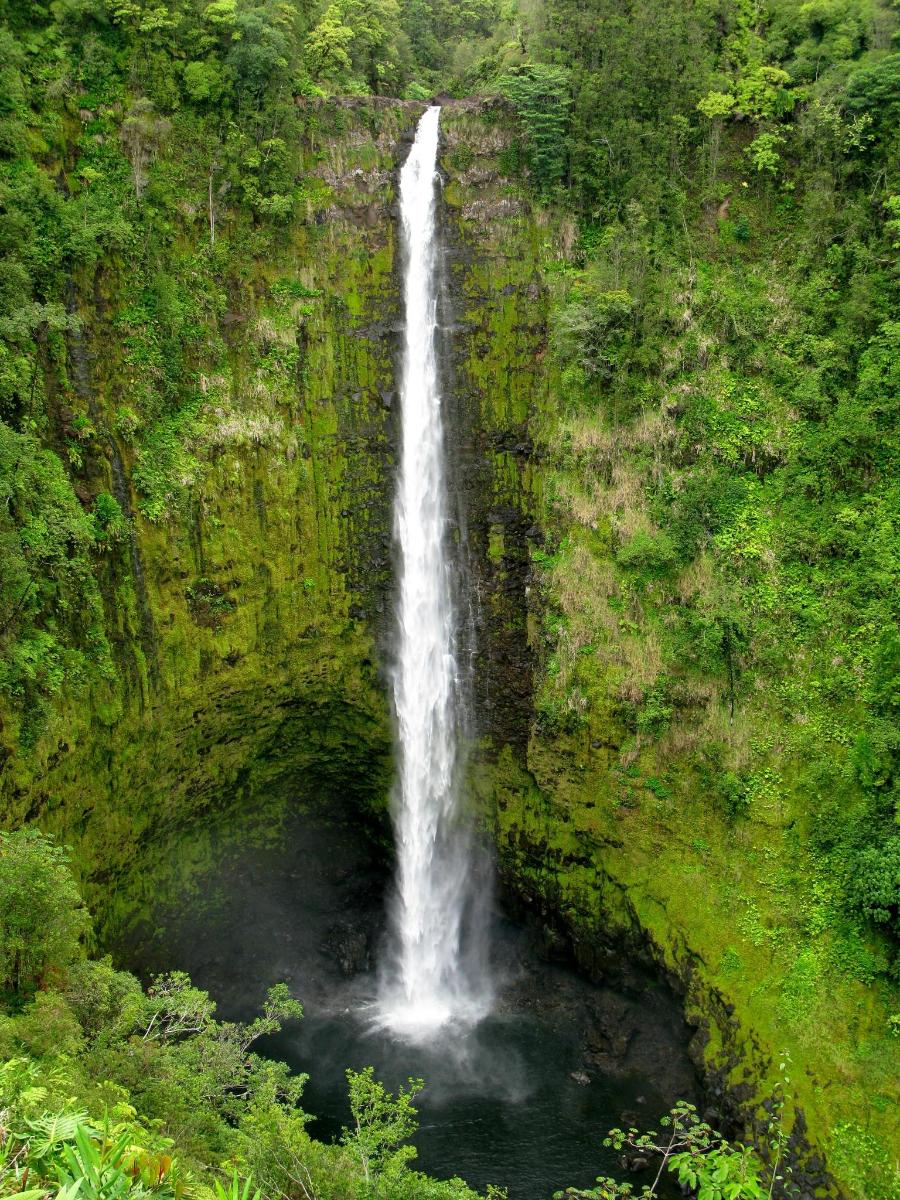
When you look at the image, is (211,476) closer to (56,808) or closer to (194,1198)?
(56,808)

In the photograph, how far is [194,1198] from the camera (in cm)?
551

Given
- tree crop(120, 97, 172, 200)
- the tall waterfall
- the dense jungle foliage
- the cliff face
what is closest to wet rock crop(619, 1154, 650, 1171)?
the dense jungle foliage

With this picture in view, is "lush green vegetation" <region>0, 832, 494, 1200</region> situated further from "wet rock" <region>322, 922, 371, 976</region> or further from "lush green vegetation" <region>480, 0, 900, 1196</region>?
"lush green vegetation" <region>480, 0, 900, 1196</region>

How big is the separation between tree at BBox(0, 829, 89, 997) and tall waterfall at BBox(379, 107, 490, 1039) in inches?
386

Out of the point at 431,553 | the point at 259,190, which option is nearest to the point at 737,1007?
the point at 431,553

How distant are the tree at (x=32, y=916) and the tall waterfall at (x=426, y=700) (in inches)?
386

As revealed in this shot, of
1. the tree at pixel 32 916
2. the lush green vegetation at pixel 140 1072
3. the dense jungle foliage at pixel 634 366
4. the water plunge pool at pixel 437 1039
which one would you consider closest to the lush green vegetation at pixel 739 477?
the dense jungle foliage at pixel 634 366

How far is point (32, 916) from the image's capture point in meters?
10.6

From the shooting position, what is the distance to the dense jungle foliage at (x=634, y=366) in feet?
48.0

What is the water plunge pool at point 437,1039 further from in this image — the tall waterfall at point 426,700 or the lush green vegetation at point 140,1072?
the lush green vegetation at point 140,1072

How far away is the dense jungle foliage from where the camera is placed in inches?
575

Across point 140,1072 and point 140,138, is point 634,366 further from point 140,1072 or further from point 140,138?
point 140,1072

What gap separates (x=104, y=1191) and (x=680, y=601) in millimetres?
14734

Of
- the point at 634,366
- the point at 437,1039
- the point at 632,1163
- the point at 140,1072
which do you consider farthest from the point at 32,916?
the point at 634,366
